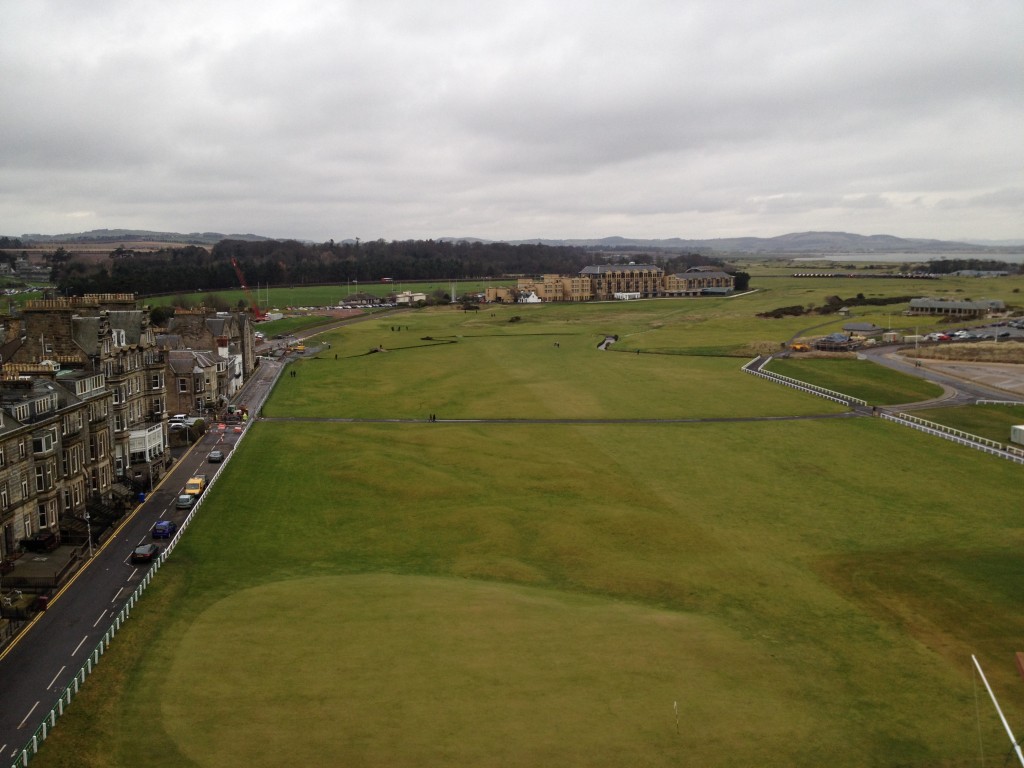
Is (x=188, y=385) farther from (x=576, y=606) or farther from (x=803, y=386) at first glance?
(x=803, y=386)

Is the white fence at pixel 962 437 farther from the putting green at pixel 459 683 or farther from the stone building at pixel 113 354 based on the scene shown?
the stone building at pixel 113 354

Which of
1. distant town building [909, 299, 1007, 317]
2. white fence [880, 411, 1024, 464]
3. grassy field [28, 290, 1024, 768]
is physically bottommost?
grassy field [28, 290, 1024, 768]

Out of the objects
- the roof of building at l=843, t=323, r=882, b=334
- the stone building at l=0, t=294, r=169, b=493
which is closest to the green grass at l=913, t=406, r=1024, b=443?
the roof of building at l=843, t=323, r=882, b=334

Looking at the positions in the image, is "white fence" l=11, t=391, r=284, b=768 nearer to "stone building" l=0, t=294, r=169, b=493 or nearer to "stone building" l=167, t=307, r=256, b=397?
"stone building" l=0, t=294, r=169, b=493

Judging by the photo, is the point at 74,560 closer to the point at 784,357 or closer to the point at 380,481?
the point at 380,481

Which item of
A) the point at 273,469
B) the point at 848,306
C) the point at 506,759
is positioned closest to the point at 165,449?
the point at 273,469

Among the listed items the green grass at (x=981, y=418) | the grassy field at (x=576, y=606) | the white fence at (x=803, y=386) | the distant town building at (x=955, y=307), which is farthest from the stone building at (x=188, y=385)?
the distant town building at (x=955, y=307)
